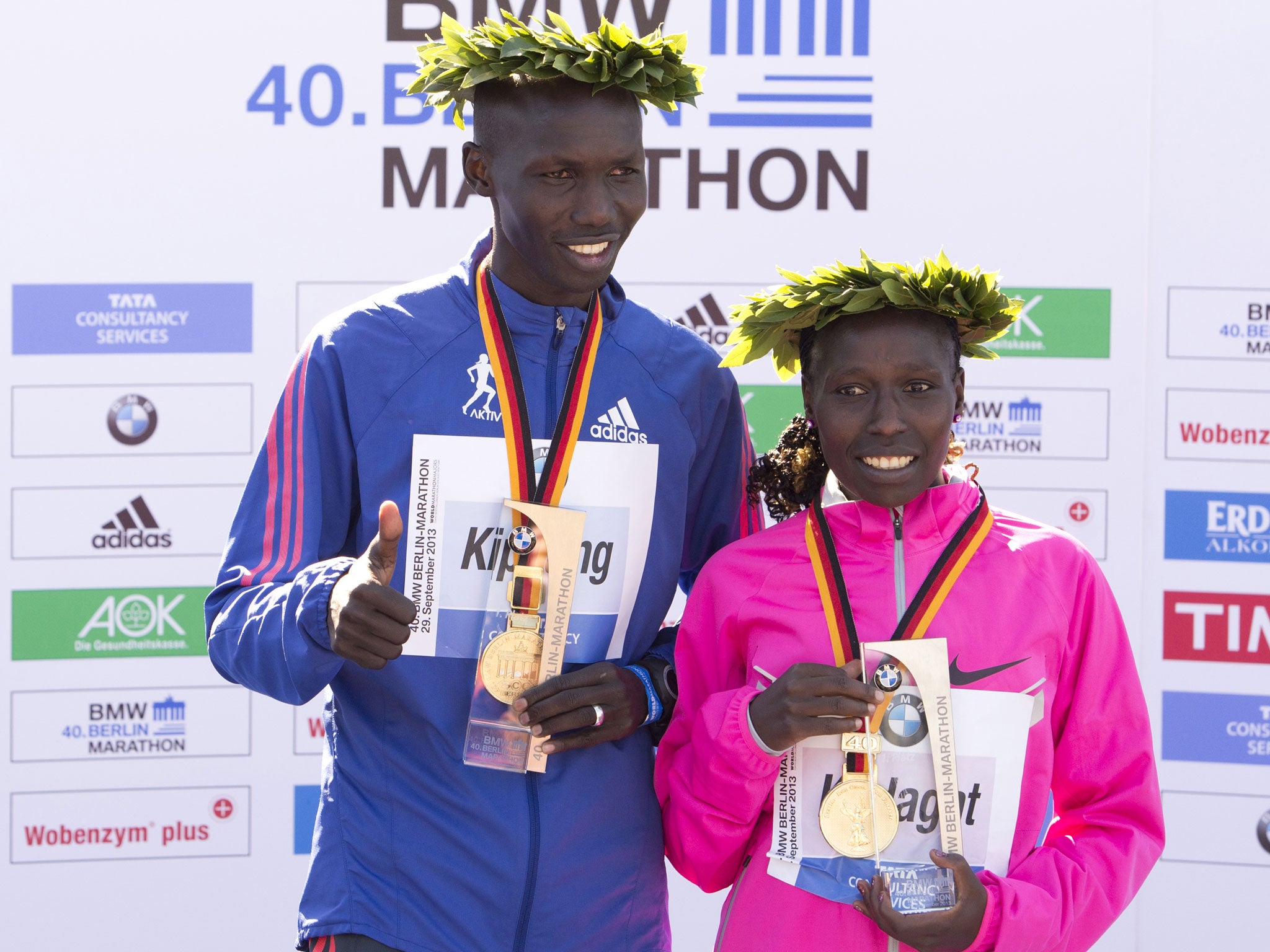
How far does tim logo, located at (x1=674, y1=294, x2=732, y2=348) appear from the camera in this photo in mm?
3445

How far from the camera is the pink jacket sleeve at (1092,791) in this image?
158 centimetres

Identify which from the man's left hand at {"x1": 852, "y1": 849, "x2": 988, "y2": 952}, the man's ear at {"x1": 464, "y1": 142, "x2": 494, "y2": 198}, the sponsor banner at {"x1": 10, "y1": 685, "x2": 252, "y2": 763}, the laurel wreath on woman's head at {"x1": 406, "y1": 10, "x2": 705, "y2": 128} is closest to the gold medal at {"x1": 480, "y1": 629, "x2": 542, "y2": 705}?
the man's left hand at {"x1": 852, "y1": 849, "x2": 988, "y2": 952}

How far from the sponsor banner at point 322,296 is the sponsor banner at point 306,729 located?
1.02 metres

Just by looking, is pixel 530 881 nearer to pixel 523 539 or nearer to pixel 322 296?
pixel 523 539

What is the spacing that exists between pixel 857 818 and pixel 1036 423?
6.81 feet

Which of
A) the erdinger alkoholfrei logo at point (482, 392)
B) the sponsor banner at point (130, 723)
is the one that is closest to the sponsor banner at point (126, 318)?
the sponsor banner at point (130, 723)

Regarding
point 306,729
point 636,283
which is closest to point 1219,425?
point 636,283

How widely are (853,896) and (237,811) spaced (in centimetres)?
236

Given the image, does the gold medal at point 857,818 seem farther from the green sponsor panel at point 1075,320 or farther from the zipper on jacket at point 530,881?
the green sponsor panel at point 1075,320

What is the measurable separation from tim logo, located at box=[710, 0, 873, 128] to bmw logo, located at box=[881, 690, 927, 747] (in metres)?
2.17

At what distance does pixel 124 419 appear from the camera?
135 inches

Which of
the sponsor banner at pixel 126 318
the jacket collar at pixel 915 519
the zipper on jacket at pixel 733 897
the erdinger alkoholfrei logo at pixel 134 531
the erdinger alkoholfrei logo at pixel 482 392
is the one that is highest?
the sponsor banner at pixel 126 318

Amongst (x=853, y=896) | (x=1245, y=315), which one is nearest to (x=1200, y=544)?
(x=1245, y=315)

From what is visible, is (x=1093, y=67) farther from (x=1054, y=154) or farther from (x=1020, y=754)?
(x=1020, y=754)
